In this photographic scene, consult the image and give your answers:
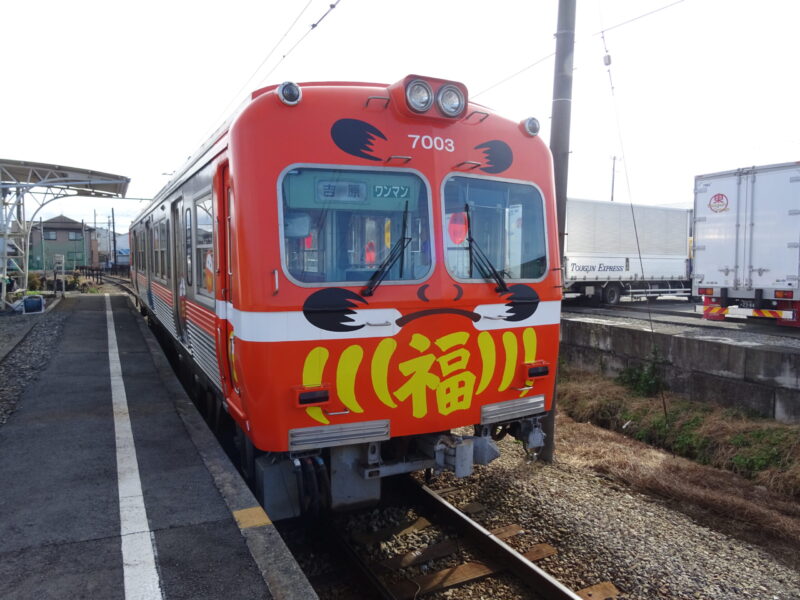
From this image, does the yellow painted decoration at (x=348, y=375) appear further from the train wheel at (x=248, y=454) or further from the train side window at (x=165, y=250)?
the train side window at (x=165, y=250)

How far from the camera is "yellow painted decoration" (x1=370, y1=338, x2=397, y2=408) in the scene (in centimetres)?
390

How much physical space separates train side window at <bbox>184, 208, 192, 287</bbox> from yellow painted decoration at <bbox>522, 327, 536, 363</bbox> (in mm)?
3371

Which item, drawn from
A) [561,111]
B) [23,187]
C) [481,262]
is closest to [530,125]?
[481,262]

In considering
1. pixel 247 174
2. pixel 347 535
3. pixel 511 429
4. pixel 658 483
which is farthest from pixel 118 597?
pixel 658 483

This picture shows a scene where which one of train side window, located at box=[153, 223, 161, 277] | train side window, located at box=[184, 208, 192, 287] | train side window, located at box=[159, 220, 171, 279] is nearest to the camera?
train side window, located at box=[184, 208, 192, 287]

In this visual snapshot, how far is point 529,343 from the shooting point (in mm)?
4605

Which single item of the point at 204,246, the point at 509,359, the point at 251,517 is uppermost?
the point at 204,246

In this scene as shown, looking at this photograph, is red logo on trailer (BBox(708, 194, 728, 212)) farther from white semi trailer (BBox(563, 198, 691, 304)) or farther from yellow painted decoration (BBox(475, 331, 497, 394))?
yellow painted decoration (BBox(475, 331, 497, 394))

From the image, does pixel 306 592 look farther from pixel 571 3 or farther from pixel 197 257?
pixel 571 3

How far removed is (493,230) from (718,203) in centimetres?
922

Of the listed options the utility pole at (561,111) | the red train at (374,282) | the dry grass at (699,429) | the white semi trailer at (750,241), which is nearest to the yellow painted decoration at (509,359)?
the red train at (374,282)

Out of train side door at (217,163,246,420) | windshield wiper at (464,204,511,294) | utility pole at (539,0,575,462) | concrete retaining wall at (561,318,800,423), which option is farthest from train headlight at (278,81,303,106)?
concrete retaining wall at (561,318,800,423)

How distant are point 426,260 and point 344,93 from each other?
4.11 ft

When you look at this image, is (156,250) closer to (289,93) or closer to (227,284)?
(227,284)
